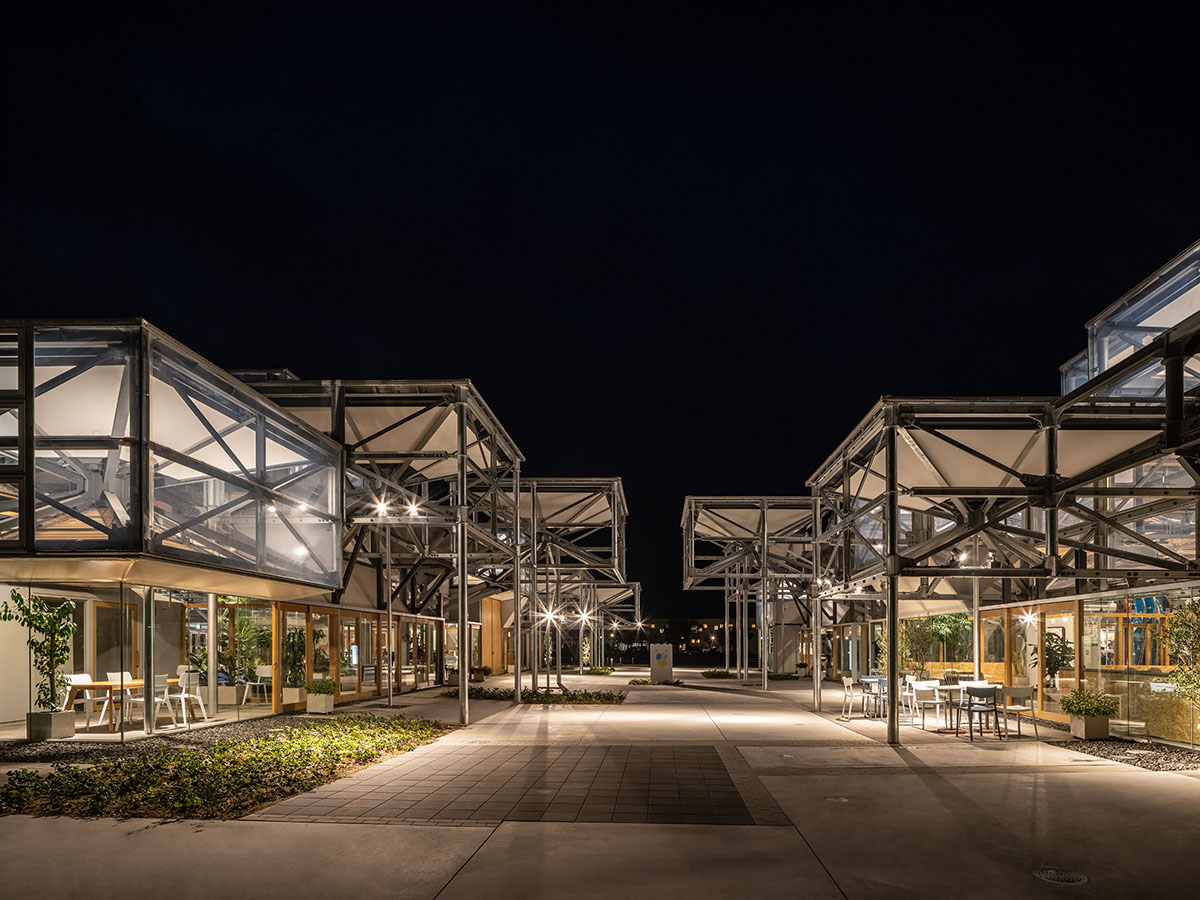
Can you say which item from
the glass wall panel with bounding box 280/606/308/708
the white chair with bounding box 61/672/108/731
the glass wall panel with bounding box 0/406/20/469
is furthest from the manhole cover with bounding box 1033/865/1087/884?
the glass wall panel with bounding box 280/606/308/708

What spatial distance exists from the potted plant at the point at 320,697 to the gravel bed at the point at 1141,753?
1302cm

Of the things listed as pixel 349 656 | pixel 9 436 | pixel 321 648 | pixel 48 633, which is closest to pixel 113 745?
pixel 48 633

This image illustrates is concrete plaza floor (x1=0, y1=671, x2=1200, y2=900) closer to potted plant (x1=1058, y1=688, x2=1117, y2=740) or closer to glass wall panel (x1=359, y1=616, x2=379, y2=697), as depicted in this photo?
potted plant (x1=1058, y1=688, x2=1117, y2=740)

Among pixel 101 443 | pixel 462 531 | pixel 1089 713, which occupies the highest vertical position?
pixel 101 443

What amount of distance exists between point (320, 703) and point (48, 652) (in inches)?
242

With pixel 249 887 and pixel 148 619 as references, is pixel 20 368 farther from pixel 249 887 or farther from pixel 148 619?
pixel 249 887

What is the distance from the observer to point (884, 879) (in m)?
6.35

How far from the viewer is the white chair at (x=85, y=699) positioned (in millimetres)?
14375

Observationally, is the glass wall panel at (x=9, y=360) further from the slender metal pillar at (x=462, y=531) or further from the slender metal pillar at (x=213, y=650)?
the slender metal pillar at (x=462, y=531)

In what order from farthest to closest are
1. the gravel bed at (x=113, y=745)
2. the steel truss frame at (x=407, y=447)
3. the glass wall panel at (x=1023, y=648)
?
the glass wall panel at (x=1023, y=648) → the steel truss frame at (x=407, y=447) → the gravel bed at (x=113, y=745)

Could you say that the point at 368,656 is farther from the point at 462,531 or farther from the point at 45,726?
the point at 45,726

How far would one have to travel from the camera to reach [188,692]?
16219 millimetres

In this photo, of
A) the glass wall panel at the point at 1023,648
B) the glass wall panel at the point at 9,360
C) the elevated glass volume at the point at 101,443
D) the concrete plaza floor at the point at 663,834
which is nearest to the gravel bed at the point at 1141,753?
the concrete plaza floor at the point at 663,834

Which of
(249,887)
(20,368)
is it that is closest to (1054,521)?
(249,887)
